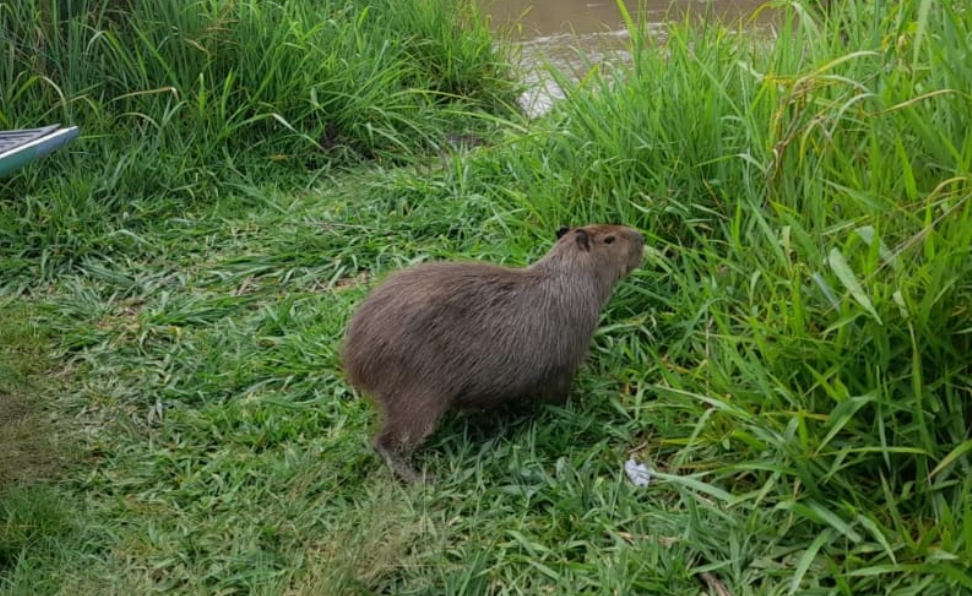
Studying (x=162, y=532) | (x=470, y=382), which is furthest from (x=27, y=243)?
(x=470, y=382)

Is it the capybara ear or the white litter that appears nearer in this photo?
the white litter

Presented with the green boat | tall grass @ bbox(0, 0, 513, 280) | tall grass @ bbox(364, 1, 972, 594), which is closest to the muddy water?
tall grass @ bbox(0, 0, 513, 280)

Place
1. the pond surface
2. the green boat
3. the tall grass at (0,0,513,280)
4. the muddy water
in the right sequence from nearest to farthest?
the green boat, the tall grass at (0,0,513,280), the muddy water, the pond surface

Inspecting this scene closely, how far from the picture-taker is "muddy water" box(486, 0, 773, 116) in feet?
19.5

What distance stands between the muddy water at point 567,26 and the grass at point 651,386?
62.2 inches

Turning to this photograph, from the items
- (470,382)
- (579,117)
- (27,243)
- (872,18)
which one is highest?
(872,18)

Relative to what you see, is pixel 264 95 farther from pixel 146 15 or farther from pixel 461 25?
pixel 461 25

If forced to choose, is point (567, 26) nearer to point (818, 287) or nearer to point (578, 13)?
Answer: point (578, 13)

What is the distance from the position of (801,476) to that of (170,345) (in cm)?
222

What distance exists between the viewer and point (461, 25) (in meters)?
6.05

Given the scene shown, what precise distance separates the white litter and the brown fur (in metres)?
0.34

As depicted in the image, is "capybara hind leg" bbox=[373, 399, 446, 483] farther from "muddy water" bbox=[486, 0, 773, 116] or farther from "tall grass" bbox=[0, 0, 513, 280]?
"muddy water" bbox=[486, 0, 773, 116]

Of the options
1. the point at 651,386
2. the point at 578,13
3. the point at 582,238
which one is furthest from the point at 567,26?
the point at 651,386

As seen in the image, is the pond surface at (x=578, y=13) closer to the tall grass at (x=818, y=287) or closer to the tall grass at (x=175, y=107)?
the tall grass at (x=175, y=107)
